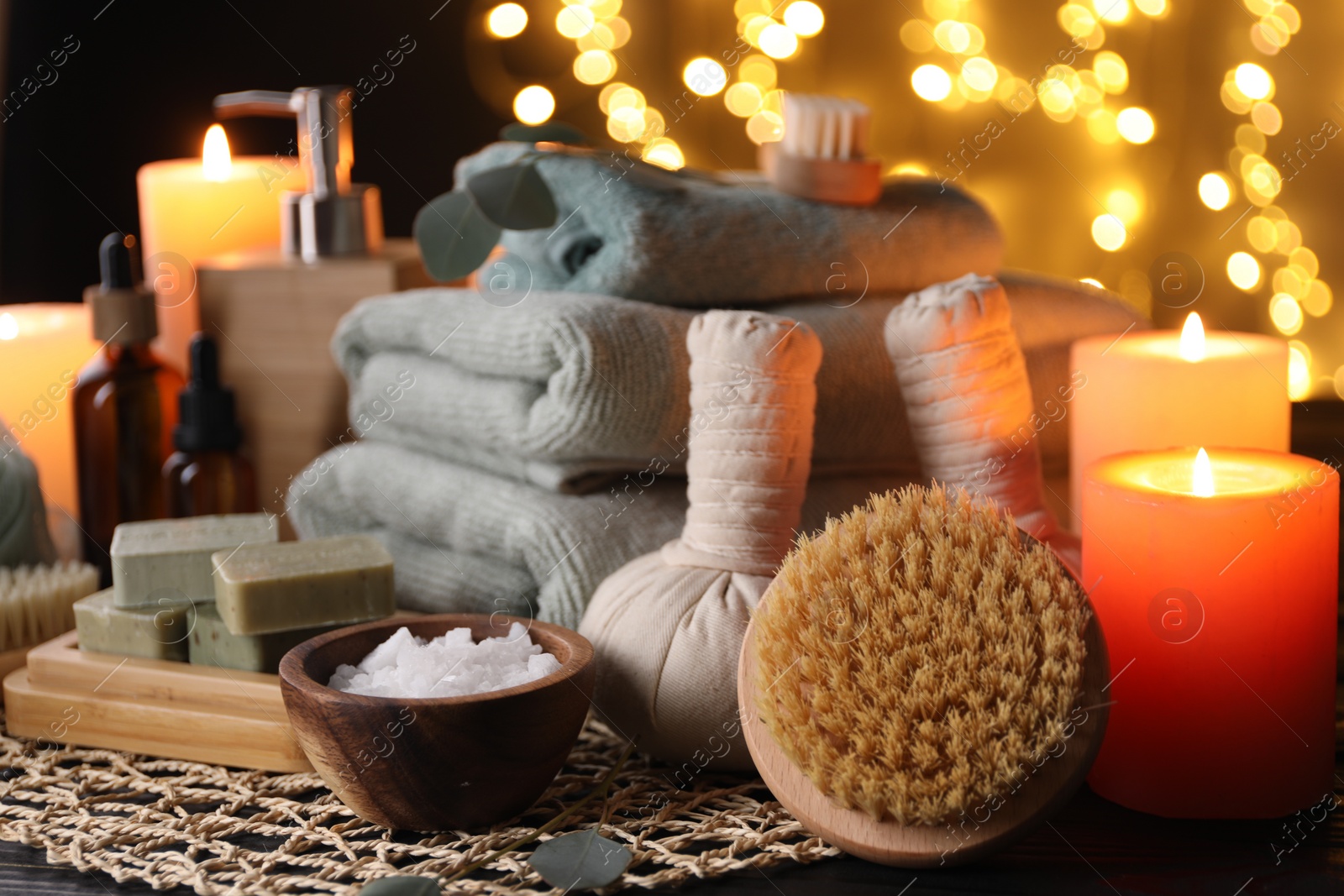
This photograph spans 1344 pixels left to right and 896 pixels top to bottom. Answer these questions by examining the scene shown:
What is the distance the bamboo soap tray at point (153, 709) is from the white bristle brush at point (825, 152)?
1.16 ft

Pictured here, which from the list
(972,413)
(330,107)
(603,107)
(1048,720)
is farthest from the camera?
(603,107)

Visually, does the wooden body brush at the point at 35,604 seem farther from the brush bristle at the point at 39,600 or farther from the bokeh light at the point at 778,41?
the bokeh light at the point at 778,41

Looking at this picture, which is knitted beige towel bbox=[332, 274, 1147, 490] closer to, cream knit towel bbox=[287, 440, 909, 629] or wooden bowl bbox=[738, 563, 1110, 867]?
cream knit towel bbox=[287, 440, 909, 629]

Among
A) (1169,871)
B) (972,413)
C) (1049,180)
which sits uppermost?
(1049,180)

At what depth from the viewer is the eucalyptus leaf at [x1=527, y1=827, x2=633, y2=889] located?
0.39m

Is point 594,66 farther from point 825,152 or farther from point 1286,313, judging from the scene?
point 1286,313

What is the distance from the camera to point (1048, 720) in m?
0.39

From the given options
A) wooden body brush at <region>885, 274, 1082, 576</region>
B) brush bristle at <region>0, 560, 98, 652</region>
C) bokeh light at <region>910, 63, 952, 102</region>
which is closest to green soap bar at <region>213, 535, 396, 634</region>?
brush bristle at <region>0, 560, 98, 652</region>

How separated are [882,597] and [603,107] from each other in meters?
0.67

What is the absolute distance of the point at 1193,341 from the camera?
57 cm

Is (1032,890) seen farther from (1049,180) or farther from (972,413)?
(1049,180)

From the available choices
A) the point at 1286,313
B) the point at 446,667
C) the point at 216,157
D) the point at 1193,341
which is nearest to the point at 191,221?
the point at 216,157

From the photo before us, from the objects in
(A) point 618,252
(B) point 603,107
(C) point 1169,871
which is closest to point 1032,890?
(C) point 1169,871

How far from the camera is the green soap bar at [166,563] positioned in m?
0.53
